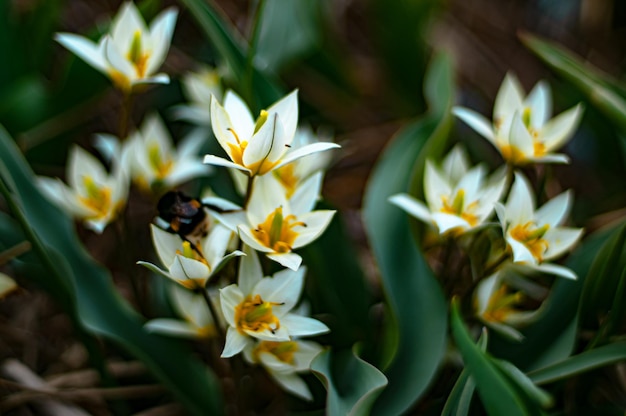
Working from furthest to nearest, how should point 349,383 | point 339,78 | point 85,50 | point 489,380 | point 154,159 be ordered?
point 339,78, point 154,159, point 85,50, point 349,383, point 489,380

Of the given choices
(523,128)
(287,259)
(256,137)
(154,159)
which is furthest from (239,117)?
(523,128)

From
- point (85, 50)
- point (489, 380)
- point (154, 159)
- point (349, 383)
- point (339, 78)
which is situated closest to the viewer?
point (489, 380)

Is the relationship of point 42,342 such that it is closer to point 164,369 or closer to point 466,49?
point 164,369

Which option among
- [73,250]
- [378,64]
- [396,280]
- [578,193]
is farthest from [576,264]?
[378,64]

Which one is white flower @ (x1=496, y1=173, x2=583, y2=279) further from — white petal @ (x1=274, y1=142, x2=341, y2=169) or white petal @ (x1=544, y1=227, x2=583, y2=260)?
white petal @ (x1=274, y1=142, x2=341, y2=169)

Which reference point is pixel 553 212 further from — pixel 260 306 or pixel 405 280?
pixel 260 306

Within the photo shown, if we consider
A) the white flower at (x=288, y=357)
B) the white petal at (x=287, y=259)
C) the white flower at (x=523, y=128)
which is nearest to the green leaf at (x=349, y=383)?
the white flower at (x=288, y=357)

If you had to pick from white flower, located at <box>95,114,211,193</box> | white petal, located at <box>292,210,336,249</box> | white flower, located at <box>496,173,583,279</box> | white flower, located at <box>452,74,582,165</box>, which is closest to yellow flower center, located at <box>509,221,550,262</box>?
white flower, located at <box>496,173,583,279</box>
